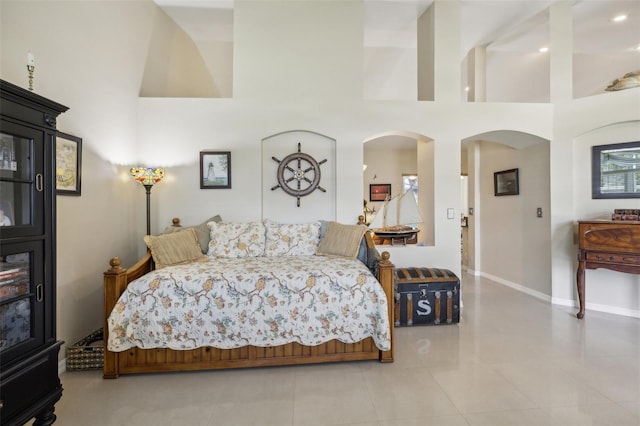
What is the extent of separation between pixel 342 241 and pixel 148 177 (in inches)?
A: 82.9

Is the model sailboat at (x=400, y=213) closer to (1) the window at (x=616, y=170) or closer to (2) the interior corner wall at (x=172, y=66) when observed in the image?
(1) the window at (x=616, y=170)

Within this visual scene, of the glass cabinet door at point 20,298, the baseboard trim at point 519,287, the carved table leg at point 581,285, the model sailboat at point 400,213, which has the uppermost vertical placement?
the model sailboat at point 400,213

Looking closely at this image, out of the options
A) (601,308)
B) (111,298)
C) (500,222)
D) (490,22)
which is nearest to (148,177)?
(111,298)

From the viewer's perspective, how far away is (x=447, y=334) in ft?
9.71

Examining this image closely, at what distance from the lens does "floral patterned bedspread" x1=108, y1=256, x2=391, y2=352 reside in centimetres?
221

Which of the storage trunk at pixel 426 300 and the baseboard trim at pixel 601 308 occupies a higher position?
the storage trunk at pixel 426 300

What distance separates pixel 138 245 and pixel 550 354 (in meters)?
4.16

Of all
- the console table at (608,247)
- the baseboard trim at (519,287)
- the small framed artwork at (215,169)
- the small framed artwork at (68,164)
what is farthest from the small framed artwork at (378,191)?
the small framed artwork at (68,164)

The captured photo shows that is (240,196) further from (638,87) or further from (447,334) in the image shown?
(638,87)

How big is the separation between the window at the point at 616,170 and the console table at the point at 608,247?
1.91ft

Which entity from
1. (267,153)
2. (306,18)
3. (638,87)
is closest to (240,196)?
(267,153)

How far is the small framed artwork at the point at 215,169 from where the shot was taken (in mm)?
3523

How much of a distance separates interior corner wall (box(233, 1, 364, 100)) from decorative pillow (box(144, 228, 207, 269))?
5.84 ft

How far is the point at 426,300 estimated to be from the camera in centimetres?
318
